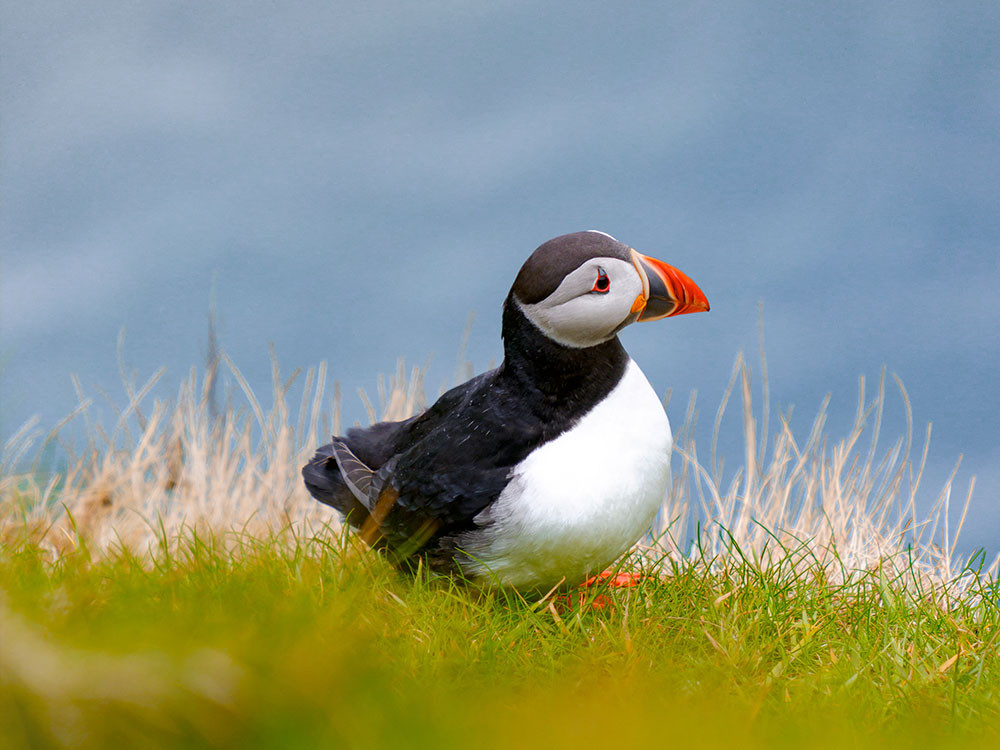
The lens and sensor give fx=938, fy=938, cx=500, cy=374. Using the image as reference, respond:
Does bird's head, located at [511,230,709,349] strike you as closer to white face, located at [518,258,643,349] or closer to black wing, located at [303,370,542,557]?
white face, located at [518,258,643,349]

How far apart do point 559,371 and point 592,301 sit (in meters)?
0.31

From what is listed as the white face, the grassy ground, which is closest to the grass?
the grassy ground

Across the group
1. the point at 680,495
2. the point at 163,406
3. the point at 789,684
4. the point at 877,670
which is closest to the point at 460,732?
the point at 789,684

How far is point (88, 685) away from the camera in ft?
3.43

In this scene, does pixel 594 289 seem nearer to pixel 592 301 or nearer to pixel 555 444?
pixel 592 301

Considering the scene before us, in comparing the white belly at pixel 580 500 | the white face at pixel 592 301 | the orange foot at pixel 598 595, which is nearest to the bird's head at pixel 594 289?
the white face at pixel 592 301

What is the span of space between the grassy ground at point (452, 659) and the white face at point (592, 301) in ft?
3.54

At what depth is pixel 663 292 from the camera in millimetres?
3467

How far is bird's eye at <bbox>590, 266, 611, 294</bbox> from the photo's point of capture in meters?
3.39

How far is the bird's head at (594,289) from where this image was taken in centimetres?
339

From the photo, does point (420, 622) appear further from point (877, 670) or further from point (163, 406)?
point (163, 406)

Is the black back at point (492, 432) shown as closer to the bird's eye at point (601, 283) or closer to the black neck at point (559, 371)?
the black neck at point (559, 371)

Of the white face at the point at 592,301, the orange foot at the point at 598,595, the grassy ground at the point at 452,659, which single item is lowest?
the orange foot at the point at 598,595

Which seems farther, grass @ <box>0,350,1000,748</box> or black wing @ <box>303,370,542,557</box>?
black wing @ <box>303,370,542,557</box>
